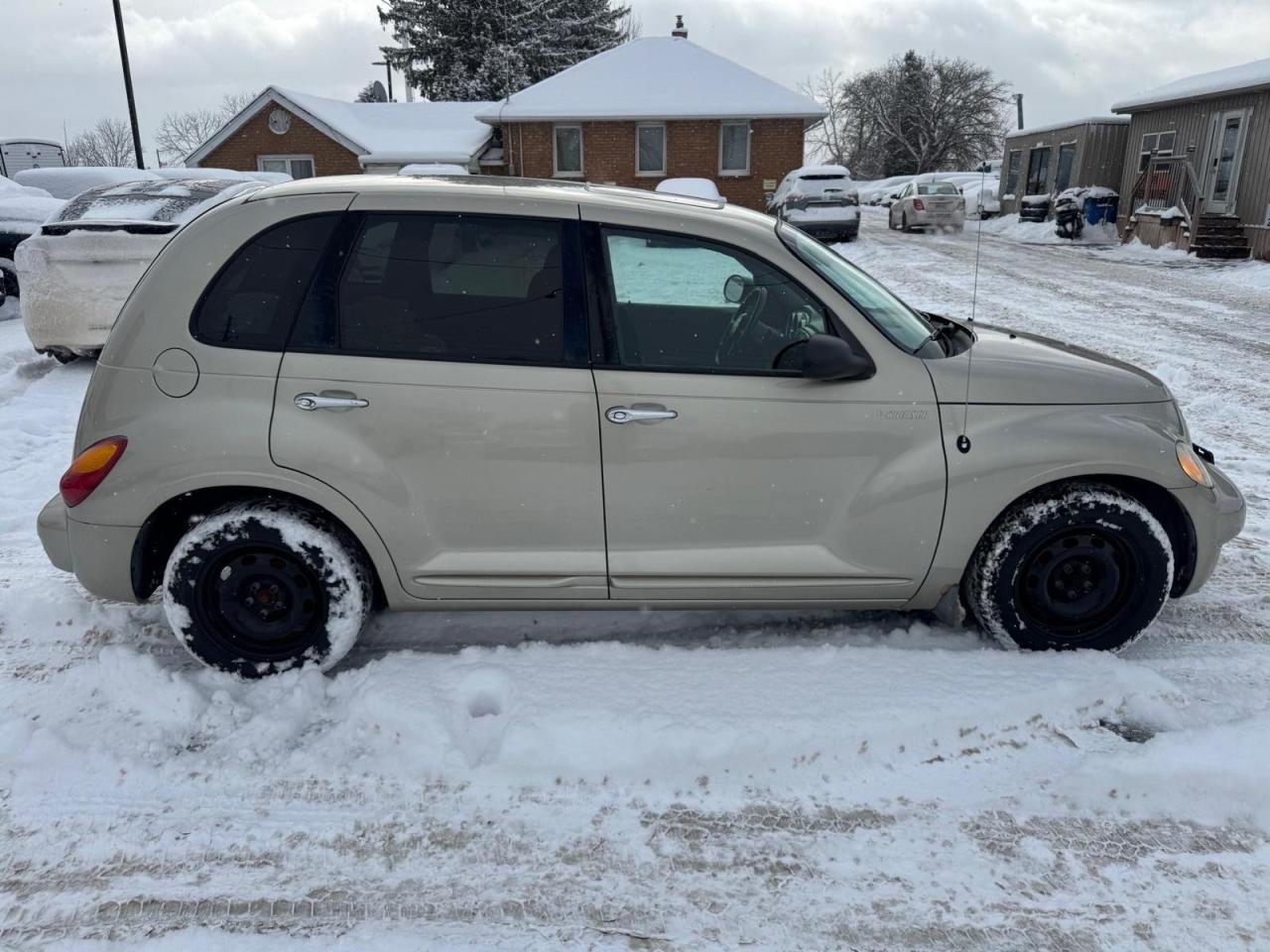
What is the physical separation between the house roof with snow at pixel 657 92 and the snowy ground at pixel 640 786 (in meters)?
26.1

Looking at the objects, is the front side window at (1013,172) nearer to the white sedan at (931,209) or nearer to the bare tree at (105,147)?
the white sedan at (931,209)

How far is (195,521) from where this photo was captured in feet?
11.5

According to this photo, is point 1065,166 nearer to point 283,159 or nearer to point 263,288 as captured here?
point 283,159

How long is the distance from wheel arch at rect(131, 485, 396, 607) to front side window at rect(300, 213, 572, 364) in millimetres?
599

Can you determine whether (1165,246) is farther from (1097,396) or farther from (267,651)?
(267,651)

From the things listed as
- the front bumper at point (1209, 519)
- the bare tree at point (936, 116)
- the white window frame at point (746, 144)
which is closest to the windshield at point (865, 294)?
the front bumper at point (1209, 519)

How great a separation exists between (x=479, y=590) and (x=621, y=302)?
1.21 m

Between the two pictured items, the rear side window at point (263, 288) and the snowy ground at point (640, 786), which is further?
the rear side window at point (263, 288)

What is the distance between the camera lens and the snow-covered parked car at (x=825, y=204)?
22406 mm

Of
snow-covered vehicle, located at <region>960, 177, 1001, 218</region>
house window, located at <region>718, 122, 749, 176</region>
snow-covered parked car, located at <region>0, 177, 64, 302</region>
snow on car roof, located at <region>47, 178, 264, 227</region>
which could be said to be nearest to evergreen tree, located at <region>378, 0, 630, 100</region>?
house window, located at <region>718, 122, 749, 176</region>

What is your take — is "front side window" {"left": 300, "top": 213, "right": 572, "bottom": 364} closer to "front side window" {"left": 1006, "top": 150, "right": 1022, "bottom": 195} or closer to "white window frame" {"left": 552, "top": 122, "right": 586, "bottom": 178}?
"white window frame" {"left": 552, "top": 122, "right": 586, "bottom": 178}

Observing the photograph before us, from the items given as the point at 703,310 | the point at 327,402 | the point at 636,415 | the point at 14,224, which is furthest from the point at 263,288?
the point at 14,224

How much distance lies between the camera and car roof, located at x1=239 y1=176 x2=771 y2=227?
136 inches

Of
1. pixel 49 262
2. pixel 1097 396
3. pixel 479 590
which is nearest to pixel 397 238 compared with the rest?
pixel 479 590
